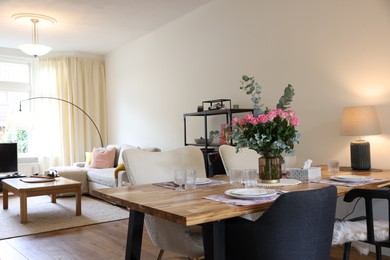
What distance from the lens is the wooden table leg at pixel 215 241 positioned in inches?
55.2

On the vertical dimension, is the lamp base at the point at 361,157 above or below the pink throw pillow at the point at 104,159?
above

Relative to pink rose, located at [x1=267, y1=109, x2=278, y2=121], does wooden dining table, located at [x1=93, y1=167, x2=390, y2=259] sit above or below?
below

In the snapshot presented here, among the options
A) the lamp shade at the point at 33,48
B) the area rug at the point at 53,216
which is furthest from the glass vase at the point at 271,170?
the lamp shade at the point at 33,48

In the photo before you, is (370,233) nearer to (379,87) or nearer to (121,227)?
(379,87)

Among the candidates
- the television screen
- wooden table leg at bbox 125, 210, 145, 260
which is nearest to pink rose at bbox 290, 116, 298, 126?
wooden table leg at bbox 125, 210, 145, 260

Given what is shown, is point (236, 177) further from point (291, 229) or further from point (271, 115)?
point (291, 229)

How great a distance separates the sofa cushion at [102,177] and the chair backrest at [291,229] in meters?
3.62

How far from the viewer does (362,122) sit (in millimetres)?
2631

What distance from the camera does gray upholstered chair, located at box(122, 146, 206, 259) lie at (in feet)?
6.20

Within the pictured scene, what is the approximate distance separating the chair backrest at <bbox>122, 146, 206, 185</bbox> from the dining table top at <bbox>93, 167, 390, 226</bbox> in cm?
23

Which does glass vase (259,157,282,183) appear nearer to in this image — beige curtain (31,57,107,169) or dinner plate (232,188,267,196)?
dinner plate (232,188,267,196)

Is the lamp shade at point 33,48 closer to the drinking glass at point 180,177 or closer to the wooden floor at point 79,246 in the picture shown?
the wooden floor at point 79,246

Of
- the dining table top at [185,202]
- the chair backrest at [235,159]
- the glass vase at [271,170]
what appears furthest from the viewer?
the chair backrest at [235,159]

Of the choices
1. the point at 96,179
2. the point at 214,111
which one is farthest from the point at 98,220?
the point at 214,111
